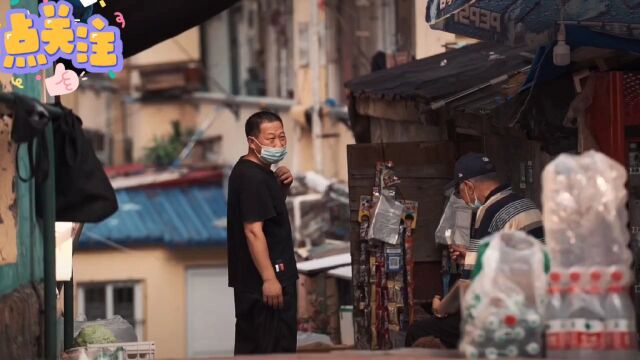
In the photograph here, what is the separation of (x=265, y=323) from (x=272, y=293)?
25cm

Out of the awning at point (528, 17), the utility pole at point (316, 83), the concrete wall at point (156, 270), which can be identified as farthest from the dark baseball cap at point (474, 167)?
the concrete wall at point (156, 270)

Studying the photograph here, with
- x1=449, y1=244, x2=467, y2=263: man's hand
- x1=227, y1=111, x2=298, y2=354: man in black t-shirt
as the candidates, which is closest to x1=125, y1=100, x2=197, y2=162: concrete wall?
x1=449, y1=244, x2=467, y2=263: man's hand

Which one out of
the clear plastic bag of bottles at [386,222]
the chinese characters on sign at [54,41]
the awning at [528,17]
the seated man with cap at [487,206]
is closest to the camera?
the chinese characters on sign at [54,41]

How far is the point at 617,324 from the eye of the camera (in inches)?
253

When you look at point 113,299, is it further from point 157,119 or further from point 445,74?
point 445,74

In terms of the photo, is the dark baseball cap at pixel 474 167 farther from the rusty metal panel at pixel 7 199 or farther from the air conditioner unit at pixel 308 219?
the air conditioner unit at pixel 308 219

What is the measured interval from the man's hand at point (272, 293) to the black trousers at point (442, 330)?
1.07 m

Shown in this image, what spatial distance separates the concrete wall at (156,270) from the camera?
88.5ft

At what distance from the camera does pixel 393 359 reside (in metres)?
6.81

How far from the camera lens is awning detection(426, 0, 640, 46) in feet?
31.9

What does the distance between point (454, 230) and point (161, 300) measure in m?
15.3

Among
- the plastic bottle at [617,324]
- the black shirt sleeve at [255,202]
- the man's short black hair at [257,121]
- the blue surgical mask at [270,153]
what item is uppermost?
the man's short black hair at [257,121]

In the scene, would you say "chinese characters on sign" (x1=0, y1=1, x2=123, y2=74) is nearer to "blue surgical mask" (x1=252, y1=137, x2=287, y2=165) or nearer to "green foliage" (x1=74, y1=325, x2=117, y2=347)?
"blue surgical mask" (x1=252, y1=137, x2=287, y2=165)

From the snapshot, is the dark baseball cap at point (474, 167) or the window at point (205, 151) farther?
the window at point (205, 151)
